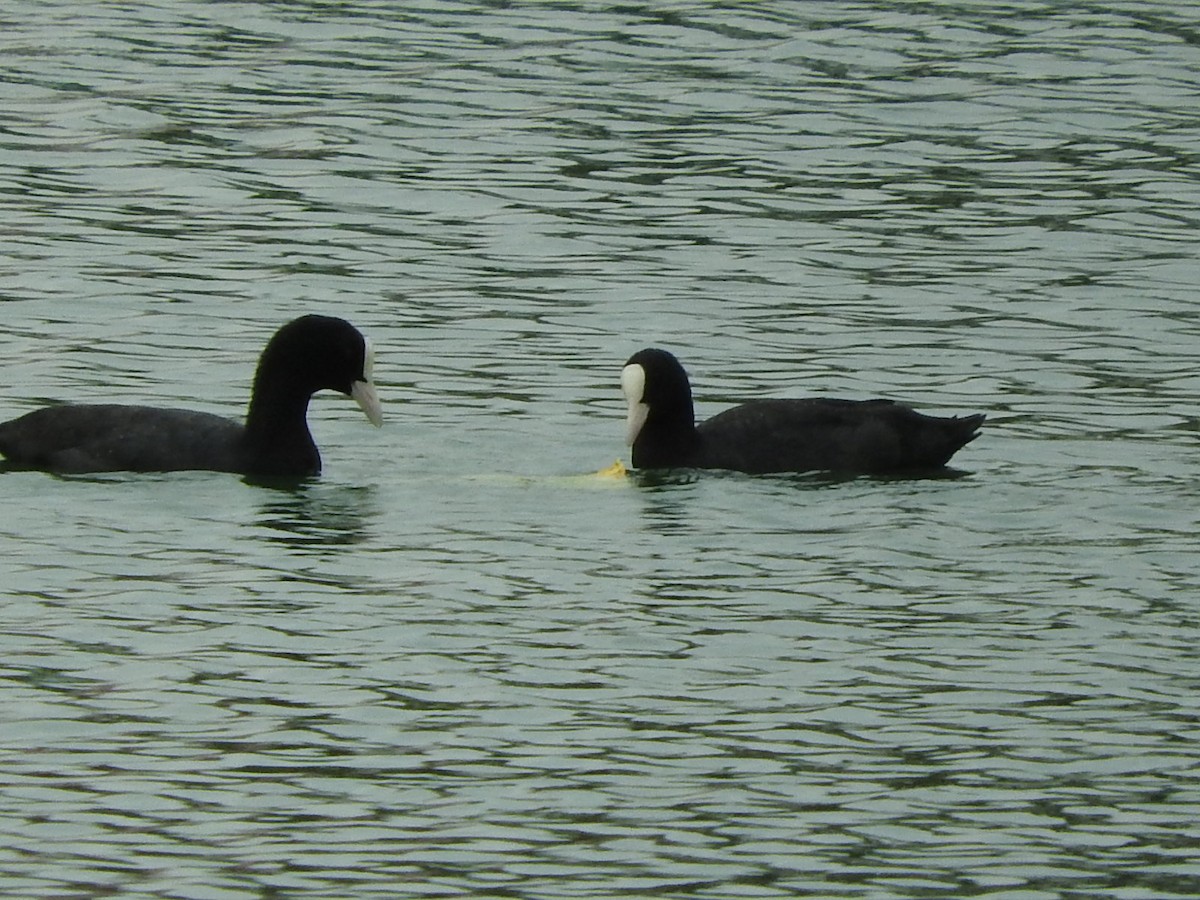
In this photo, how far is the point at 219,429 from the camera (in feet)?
45.1

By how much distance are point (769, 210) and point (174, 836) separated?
13039 millimetres

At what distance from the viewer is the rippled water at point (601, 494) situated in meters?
8.56

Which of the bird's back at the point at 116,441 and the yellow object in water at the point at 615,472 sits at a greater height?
the bird's back at the point at 116,441

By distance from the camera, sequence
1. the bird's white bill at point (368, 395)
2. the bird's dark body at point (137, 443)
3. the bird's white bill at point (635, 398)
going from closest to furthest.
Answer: the bird's dark body at point (137, 443)
the bird's white bill at point (635, 398)
the bird's white bill at point (368, 395)

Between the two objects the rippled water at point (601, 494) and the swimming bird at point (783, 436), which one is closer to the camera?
the rippled water at point (601, 494)

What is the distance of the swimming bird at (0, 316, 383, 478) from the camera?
1345 cm

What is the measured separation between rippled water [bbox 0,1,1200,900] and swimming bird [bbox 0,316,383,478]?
246 mm

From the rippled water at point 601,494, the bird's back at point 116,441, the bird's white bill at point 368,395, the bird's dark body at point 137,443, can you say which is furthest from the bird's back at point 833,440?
the bird's back at point 116,441

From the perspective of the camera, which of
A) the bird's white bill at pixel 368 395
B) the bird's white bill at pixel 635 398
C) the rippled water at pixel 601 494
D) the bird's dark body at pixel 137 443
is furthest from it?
the bird's white bill at pixel 368 395

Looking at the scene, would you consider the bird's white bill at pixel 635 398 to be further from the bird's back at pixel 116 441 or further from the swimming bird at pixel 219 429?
the bird's back at pixel 116 441

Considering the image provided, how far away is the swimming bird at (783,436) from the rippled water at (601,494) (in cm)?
27

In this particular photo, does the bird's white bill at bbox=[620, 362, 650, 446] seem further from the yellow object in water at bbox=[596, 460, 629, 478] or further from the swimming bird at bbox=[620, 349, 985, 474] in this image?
the yellow object in water at bbox=[596, 460, 629, 478]

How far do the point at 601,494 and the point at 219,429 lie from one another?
1953mm

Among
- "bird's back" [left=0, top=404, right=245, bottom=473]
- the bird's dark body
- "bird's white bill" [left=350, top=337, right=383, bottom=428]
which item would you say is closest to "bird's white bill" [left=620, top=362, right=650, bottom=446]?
"bird's white bill" [left=350, top=337, right=383, bottom=428]
